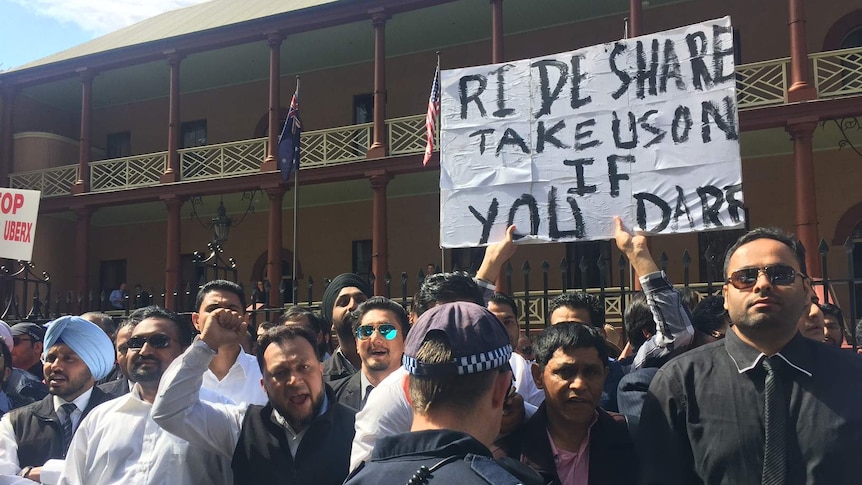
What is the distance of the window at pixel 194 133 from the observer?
1994 centimetres

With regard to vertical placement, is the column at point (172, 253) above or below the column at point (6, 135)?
below

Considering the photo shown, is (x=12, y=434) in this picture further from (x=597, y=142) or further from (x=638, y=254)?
(x=597, y=142)

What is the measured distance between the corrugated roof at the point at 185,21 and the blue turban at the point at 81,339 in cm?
1210

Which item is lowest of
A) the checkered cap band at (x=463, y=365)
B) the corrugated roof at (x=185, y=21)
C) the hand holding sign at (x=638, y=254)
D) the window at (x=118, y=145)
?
the checkered cap band at (x=463, y=365)

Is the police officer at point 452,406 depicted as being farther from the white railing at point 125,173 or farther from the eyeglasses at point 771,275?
the white railing at point 125,173

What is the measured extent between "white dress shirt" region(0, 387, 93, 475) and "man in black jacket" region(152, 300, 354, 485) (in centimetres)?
113

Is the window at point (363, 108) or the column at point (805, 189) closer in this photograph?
the column at point (805, 189)

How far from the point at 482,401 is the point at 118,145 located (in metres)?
21.7

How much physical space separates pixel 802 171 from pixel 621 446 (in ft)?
35.1

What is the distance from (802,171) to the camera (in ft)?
38.6

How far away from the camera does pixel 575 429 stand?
2764mm

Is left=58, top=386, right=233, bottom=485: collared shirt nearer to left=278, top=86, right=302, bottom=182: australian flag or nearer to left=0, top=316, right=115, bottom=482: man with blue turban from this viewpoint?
left=0, top=316, right=115, bottom=482: man with blue turban

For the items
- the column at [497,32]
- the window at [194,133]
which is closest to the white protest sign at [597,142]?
the column at [497,32]

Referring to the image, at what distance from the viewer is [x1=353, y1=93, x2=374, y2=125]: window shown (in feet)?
58.4
